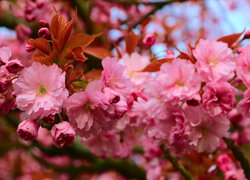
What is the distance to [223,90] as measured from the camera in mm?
1064

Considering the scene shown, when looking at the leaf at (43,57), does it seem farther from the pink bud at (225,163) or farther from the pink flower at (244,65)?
the pink bud at (225,163)

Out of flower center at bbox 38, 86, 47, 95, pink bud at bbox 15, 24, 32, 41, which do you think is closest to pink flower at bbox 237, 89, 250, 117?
flower center at bbox 38, 86, 47, 95

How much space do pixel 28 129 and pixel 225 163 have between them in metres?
0.98

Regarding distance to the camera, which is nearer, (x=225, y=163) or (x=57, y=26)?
(x=57, y=26)

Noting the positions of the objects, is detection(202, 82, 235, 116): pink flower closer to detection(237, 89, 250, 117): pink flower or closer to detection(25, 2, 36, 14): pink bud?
detection(237, 89, 250, 117): pink flower

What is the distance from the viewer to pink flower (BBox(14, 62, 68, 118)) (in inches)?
39.3

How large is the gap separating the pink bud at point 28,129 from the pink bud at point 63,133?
0.07 meters

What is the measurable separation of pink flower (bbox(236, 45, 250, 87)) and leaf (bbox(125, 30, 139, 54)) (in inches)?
24.6

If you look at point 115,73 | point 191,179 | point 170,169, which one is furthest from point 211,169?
point 115,73

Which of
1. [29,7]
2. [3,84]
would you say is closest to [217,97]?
[3,84]

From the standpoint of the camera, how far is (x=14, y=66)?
102 centimetres

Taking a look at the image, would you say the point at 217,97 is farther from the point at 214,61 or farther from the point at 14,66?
the point at 14,66

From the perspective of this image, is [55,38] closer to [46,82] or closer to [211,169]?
[46,82]

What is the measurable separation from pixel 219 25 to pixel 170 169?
17.5ft
